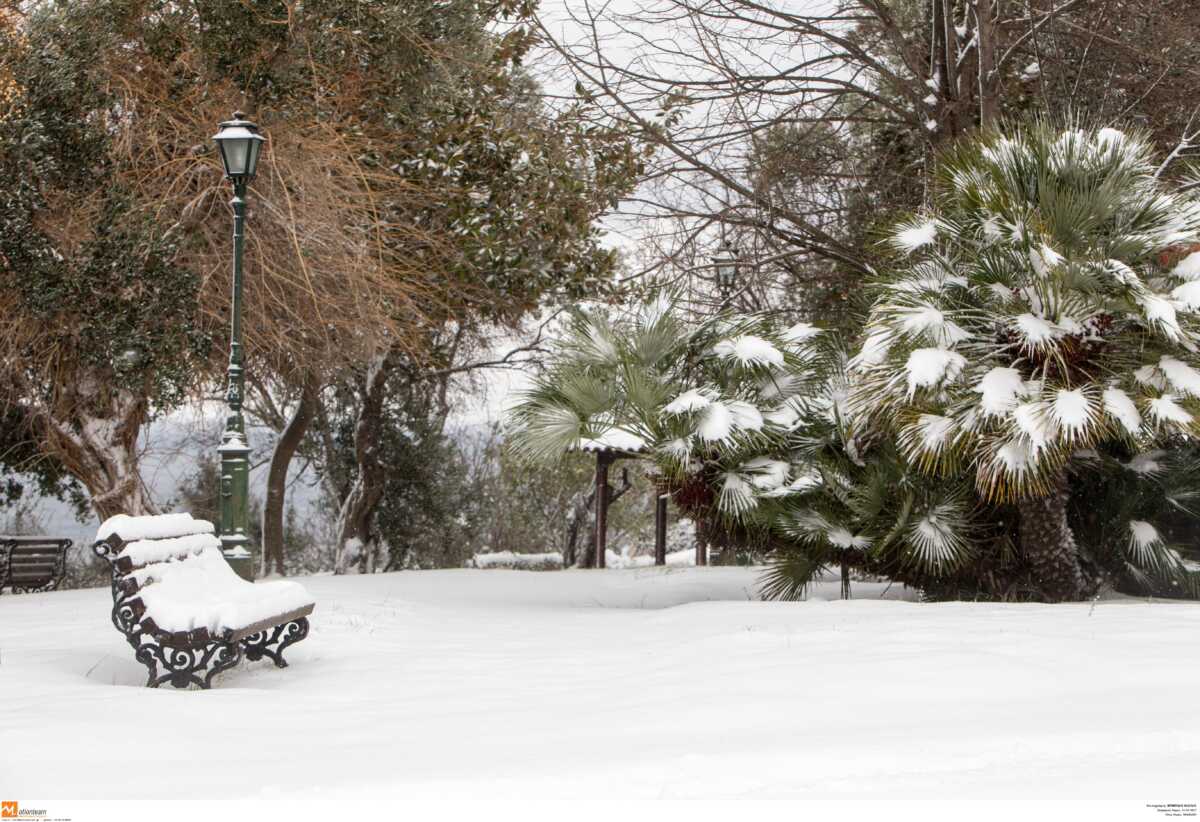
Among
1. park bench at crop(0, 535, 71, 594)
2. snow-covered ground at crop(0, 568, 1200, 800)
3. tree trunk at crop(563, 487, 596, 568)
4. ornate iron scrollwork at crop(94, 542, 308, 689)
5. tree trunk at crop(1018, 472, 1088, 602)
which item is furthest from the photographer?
tree trunk at crop(563, 487, 596, 568)

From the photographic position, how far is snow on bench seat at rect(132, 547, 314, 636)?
5.81m

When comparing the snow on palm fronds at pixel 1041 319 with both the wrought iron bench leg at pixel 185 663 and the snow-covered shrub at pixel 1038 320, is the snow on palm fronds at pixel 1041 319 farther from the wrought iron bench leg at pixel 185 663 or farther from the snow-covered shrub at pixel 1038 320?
the wrought iron bench leg at pixel 185 663

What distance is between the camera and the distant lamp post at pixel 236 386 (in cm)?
862

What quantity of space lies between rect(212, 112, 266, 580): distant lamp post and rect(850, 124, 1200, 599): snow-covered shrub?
4.72 m

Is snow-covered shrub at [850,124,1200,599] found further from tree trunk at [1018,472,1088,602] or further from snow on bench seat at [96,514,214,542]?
snow on bench seat at [96,514,214,542]

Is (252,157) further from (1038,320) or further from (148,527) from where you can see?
(1038,320)

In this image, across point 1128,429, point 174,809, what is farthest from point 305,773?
point 1128,429

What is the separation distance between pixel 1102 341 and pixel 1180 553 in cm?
230

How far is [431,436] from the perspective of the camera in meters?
20.8

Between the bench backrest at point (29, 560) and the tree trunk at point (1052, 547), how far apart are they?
11584 millimetres

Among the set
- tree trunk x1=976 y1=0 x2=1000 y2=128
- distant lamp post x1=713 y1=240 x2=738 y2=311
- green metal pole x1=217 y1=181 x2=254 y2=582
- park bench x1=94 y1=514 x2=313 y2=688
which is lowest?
park bench x1=94 y1=514 x2=313 y2=688

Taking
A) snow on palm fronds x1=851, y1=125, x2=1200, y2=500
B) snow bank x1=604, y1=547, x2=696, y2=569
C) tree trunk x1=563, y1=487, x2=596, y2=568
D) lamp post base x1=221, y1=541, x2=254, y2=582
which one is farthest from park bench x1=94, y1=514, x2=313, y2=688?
snow bank x1=604, y1=547, x2=696, y2=569

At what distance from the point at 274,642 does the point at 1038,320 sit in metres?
5.25

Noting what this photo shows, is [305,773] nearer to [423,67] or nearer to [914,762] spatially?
[914,762]
